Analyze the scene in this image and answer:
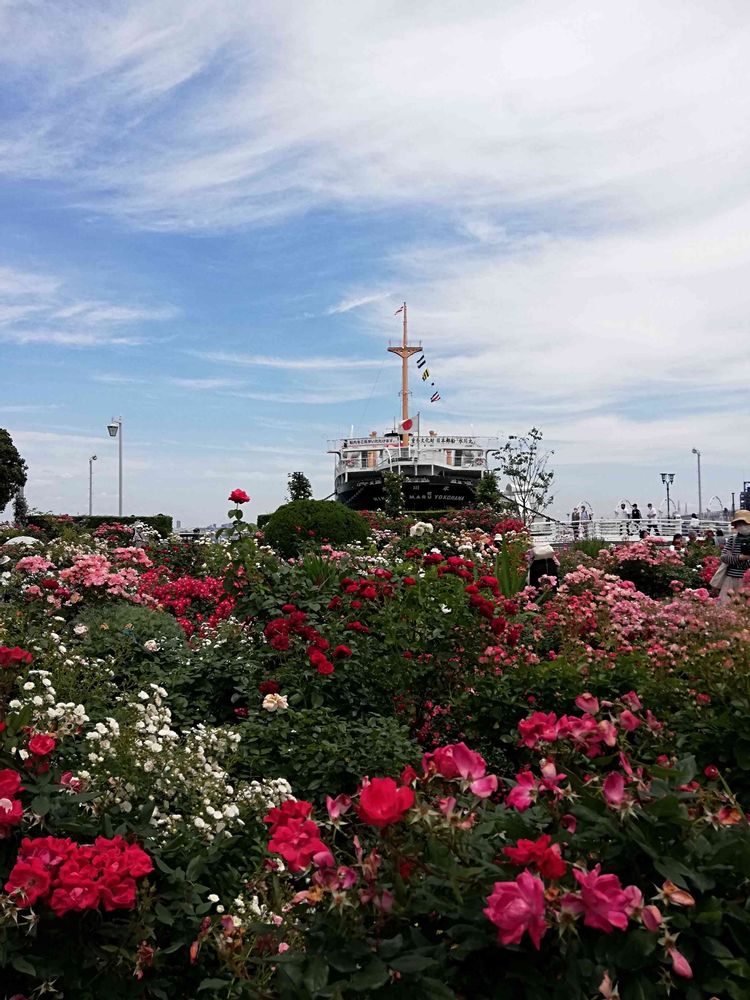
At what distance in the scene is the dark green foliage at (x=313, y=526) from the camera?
16266 millimetres

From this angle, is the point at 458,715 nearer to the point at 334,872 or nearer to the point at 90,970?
the point at 90,970

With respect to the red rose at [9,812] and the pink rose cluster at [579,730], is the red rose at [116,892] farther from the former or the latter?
the pink rose cluster at [579,730]

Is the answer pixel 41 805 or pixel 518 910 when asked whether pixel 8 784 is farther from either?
pixel 518 910

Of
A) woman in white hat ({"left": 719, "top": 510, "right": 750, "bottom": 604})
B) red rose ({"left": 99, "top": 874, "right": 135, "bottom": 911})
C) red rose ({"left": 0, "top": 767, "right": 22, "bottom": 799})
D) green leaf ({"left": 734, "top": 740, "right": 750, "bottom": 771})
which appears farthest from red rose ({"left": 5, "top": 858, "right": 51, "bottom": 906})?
woman in white hat ({"left": 719, "top": 510, "right": 750, "bottom": 604})

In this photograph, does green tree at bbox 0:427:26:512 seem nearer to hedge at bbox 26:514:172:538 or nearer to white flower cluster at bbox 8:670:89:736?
hedge at bbox 26:514:172:538

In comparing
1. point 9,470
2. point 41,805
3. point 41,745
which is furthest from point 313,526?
point 9,470

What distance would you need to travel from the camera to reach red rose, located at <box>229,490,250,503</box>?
5.95 metres

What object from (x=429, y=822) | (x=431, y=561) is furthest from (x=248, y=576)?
(x=429, y=822)

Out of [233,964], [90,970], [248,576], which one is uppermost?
[248,576]

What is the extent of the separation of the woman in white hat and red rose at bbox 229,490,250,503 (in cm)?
602

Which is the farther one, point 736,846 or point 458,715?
point 458,715

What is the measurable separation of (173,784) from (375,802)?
1923mm

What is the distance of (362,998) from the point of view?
1.58 m

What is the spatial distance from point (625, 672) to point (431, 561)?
186 centimetres
